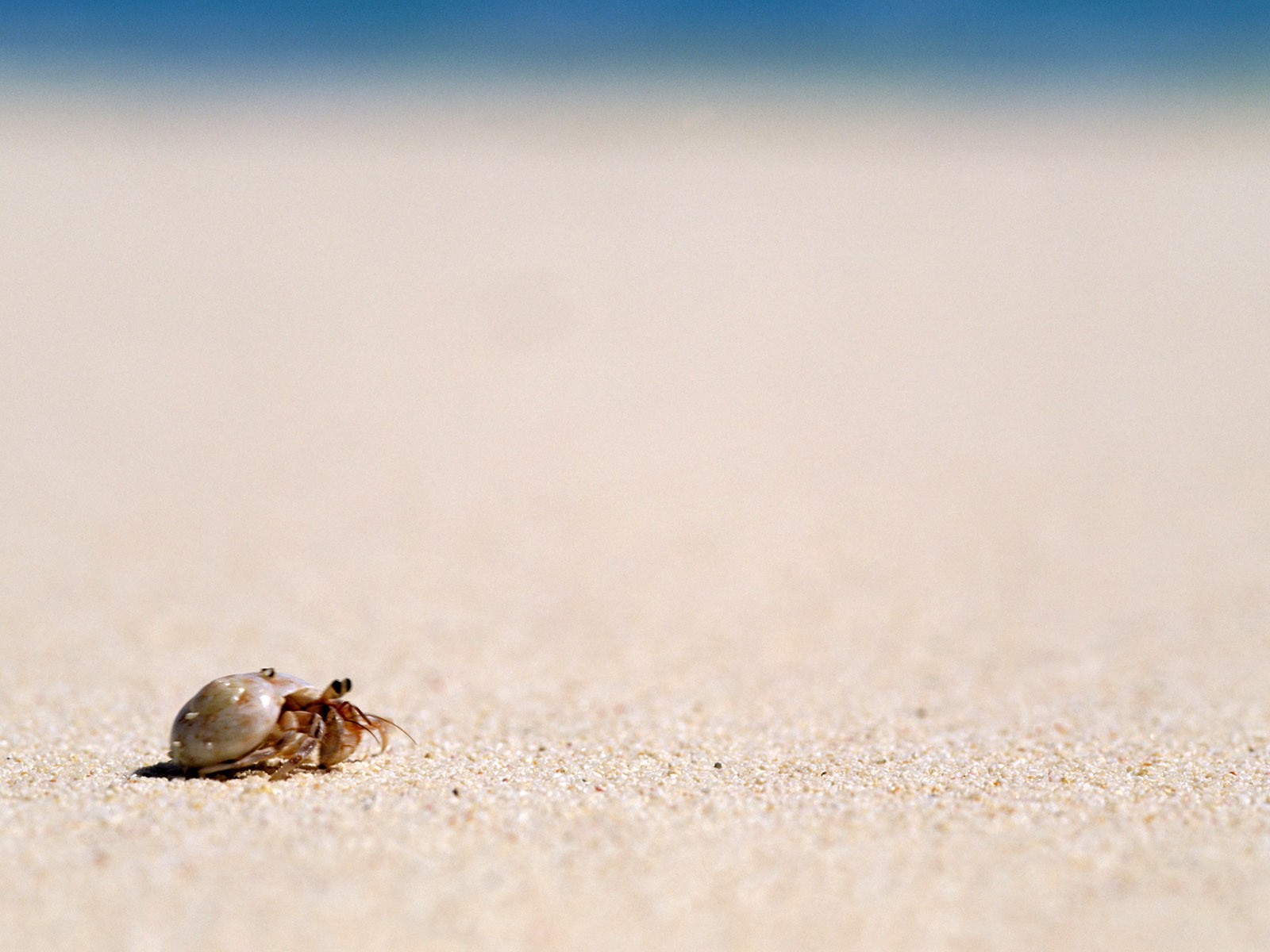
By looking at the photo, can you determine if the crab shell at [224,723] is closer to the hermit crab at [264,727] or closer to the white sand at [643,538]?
the hermit crab at [264,727]

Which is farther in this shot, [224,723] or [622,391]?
[622,391]

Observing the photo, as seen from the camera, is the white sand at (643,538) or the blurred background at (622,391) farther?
the blurred background at (622,391)

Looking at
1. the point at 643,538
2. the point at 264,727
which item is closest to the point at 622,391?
the point at 643,538

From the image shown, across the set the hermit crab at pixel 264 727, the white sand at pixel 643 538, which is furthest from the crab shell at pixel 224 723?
the white sand at pixel 643 538

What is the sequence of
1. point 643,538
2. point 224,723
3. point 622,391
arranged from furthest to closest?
1. point 622,391
2. point 643,538
3. point 224,723

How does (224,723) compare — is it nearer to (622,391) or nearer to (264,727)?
(264,727)

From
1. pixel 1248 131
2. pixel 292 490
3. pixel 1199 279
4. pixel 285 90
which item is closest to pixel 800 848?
pixel 292 490

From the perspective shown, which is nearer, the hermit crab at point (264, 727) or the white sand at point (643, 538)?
the white sand at point (643, 538)

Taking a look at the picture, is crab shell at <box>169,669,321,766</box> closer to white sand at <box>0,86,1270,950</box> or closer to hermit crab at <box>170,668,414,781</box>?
hermit crab at <box>170,668,414,781</box>
